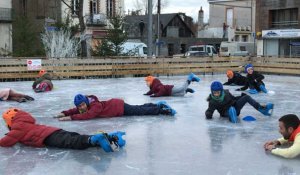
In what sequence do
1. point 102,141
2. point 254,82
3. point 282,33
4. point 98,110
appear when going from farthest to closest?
point 282,33, point 254,82, point 98,110, point 102,141

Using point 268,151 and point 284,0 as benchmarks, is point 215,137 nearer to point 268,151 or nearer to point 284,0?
point 268,151

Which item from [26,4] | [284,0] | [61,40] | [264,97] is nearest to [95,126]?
[264,97]

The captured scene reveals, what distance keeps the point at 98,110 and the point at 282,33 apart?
112 feet

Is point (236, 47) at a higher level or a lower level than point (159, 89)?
higher

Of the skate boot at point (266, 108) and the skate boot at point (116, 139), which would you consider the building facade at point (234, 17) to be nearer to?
the skate boot at point (266, 108)

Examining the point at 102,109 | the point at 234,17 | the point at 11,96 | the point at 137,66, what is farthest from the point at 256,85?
the point at 234,17

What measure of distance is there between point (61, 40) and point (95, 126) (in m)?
15.3

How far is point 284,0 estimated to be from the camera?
40219 mm

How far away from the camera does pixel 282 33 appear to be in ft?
130

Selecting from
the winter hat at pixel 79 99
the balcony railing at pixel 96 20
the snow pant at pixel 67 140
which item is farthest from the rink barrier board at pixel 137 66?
the balcony railing at pixel 96 20

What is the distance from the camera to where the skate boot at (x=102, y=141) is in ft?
18.9

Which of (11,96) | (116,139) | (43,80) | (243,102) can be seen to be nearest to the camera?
(116,139)

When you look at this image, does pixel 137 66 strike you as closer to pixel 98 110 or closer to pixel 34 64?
pixel 34 64

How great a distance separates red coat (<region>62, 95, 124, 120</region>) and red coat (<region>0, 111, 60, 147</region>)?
195 centimetres
